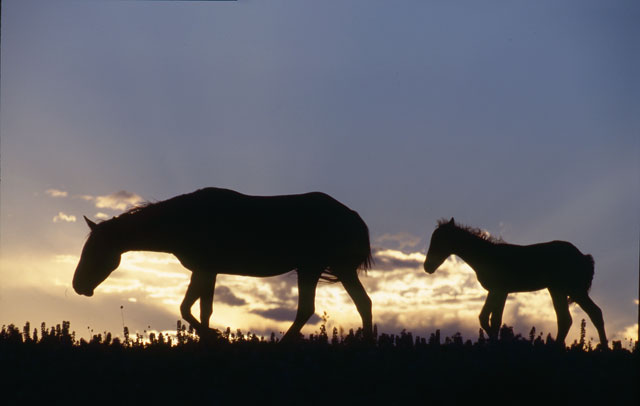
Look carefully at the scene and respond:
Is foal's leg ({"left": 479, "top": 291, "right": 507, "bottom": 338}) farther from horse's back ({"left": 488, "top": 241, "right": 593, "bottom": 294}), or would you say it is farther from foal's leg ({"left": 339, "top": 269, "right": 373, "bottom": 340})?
foal's leg ({"left": 339, "top": 269, "right": 373, "bottom": 340})

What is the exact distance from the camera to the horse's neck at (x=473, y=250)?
51.4 feet

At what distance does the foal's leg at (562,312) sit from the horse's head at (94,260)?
30.2ft

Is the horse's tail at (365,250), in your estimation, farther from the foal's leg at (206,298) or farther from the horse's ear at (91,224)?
the horse's ear at (91,224)

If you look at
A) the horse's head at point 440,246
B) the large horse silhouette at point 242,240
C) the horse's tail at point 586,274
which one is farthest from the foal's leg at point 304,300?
the horse's tail at point 586,274

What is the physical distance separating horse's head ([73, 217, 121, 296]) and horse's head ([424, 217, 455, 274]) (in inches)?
280

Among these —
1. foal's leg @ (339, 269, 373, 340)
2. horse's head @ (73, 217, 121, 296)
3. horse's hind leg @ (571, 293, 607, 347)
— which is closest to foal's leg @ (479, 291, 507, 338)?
horse's hind leg @ (571, 293, 607, 347)

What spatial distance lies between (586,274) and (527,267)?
158 cm

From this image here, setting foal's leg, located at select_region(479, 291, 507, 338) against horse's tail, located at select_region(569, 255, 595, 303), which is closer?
foal's leg, located at select_region(479, 291, 507, 338)

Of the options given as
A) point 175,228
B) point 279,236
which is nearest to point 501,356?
point 279,236

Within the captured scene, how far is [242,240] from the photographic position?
12.7 metres

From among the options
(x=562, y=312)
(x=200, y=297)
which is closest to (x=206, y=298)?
(x=200, y=297)

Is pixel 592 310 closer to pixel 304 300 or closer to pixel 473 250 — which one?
pixel 473 250

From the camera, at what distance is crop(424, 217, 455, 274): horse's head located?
16281 millimetres

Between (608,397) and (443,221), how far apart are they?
9463 mm
